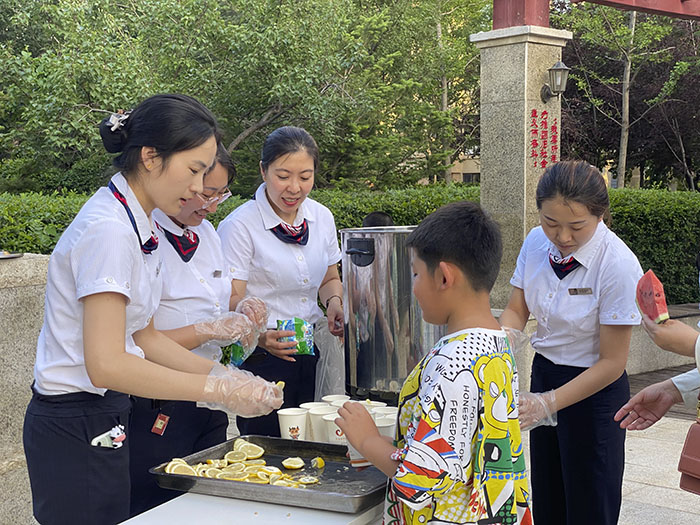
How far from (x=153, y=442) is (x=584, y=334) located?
145 cm

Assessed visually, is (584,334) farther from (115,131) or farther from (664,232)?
(664,232)

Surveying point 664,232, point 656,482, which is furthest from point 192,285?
point 664,232

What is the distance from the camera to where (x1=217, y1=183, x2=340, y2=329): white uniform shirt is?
2.99 metres

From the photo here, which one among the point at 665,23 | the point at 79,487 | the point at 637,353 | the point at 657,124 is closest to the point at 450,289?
the point at 79,487

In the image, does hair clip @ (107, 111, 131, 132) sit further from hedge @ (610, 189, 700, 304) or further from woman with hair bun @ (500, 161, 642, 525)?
hedge @ (610, 189, 700, 304)

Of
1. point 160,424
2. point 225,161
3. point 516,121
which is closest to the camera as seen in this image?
point 160,424

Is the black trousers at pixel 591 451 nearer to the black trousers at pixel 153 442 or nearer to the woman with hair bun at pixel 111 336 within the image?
the woman with hair bun at pixel 111 336

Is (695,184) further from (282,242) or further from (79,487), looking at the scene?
(79,487)

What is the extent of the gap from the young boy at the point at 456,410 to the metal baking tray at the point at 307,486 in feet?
0.36

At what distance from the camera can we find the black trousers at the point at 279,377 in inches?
111

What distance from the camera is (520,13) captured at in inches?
265

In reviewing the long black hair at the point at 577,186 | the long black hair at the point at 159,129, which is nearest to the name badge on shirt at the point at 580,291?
the long black hair at the point at 577,186

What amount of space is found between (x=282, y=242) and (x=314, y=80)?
10231 mm

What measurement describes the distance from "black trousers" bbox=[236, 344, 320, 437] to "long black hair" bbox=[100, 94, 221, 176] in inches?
40.2
